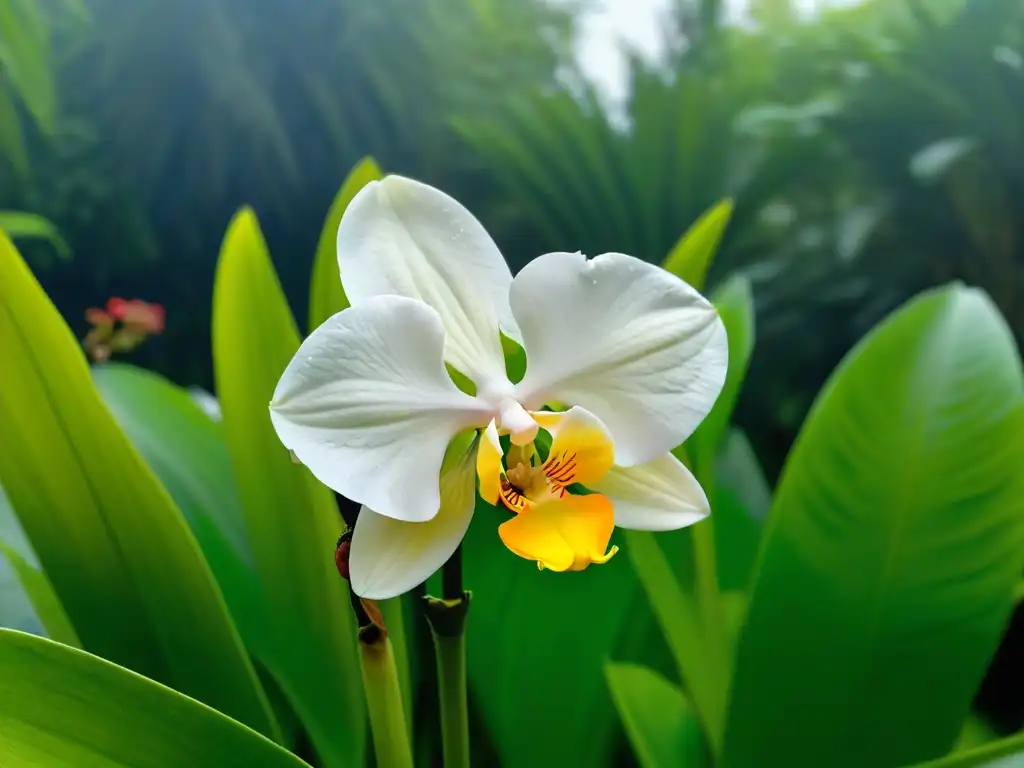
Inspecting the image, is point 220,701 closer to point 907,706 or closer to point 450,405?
point 450,405

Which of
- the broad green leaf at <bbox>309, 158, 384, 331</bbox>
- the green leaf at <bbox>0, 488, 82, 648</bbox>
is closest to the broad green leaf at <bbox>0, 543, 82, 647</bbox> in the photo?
the green leaf at <bbox>0, 488, 82, 648</bbox>

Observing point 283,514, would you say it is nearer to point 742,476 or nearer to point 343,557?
point 343,557

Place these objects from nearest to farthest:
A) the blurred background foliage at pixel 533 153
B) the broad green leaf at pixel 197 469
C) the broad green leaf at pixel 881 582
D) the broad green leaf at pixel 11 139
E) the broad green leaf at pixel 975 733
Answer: the broad green leaf at pixel 881 582 → the broad green leaf at pixel 197 469 → the broad green leaf at pixel 975 733 → the broad green leaf at pixel 11 139 → the blurred background foliage at pixel 533 153

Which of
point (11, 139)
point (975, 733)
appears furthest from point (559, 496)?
point (11, 139)

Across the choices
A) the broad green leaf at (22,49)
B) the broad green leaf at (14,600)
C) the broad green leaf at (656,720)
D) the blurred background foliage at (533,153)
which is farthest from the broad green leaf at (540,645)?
the blurred background foliage at (533,153)

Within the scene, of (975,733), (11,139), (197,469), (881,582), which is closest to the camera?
(881,582)

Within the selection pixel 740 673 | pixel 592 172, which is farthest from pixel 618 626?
pixel 592 172

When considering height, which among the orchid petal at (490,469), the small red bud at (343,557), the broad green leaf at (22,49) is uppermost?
the broad green leaf at (22,49)

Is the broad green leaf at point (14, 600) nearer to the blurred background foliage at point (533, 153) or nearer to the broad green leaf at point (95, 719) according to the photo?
the broad green leaf at point (95, 719)
